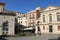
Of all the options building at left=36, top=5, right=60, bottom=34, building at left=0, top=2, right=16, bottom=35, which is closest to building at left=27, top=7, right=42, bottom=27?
building at left=36, top=5, right=60, bottom=34

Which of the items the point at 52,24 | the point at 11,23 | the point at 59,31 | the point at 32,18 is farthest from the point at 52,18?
the point at 32,18

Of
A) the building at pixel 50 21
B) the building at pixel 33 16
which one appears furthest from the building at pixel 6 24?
the building at pixel 33 16

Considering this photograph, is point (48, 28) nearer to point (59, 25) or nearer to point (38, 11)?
point (59, 25)

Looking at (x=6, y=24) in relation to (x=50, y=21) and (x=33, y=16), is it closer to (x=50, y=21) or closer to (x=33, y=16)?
(x=50, y=21)

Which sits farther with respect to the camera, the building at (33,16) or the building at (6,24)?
the building at (33,16)

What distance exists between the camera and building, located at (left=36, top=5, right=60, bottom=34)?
1623 inches

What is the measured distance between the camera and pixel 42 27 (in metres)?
44.8

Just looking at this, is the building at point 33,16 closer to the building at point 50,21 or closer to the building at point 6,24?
the building at point 50,21

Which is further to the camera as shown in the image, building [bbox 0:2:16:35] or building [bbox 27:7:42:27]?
building [bbox 27:7:42:27]

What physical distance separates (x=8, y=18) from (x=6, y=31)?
2.88 m

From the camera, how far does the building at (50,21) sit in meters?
41.2

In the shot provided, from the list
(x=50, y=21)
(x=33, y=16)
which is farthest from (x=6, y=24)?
(x=33, y=16)

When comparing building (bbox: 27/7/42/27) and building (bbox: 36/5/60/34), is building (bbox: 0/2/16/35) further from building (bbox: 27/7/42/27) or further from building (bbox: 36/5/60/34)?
building (bbox: 27/7/42/27)

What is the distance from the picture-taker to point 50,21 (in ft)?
141
